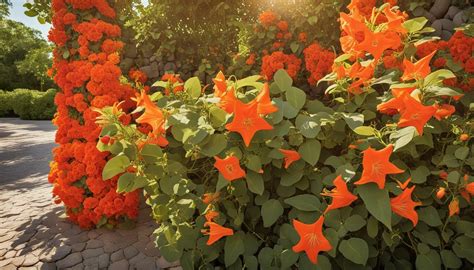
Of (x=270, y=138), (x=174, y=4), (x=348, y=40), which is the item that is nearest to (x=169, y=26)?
(x=174, y=4)

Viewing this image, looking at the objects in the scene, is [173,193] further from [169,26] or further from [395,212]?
[169,26]

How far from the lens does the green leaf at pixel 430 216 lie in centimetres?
145

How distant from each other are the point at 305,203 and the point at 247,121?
0.47 metres

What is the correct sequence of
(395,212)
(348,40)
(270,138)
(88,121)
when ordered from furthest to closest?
(88,121), (348,40), (270,138), (395,212)

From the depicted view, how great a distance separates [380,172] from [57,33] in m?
3.43

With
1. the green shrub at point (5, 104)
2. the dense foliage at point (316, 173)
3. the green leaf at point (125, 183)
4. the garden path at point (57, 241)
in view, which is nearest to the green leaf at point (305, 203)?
the dense foliage at point (316, 173)

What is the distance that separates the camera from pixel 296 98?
1.75 metres

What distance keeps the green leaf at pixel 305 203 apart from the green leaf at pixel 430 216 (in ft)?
1.62

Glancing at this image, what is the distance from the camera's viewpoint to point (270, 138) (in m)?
1.54

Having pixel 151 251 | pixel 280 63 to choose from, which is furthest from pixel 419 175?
pixel 151 251

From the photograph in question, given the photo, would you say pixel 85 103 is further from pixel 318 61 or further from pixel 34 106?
pixel 34 106

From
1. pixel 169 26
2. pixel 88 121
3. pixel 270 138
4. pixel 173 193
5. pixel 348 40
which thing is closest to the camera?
pixel 270 138

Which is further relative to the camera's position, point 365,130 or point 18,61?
point 18,61

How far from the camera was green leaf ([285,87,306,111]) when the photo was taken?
172 cm
